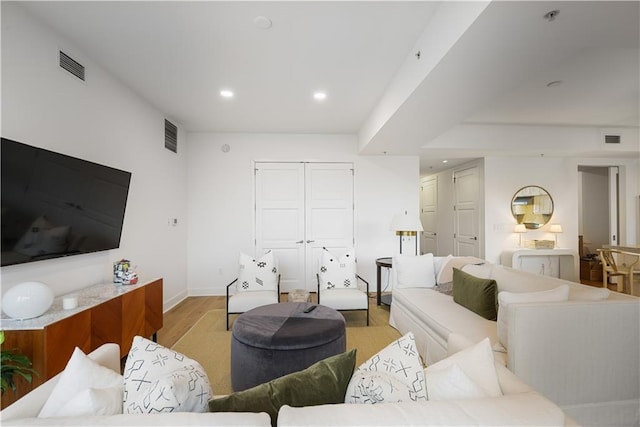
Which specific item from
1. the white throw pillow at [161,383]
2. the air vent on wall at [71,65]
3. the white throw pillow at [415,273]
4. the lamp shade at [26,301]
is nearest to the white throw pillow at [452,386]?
the white throw pillow at [161,383]

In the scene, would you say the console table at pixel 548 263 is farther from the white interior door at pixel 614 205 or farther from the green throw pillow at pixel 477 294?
the green throw pillow at pixel 477 294

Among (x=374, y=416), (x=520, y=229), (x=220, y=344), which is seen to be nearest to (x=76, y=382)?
(x=374, y=416)

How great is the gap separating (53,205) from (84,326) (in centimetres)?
95

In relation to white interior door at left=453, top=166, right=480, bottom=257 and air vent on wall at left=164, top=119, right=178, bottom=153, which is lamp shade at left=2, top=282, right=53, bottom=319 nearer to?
air vent on wall at left=164, top=119, right=178, bottom=153

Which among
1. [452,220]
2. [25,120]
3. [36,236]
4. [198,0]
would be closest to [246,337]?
[36,236]

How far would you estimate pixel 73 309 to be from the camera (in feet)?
6.79

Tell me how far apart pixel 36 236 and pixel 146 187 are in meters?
1.73

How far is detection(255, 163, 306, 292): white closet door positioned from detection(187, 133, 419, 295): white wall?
0.52 feet

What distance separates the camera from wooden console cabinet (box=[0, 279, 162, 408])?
1729 mm

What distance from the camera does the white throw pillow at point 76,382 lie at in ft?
2.93

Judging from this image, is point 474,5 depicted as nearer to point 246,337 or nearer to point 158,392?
point 158,392

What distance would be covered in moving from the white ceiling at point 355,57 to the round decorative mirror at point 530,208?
1634 millimetres

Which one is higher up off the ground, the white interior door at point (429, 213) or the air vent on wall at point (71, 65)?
the air vent on wall at point (71, 65)

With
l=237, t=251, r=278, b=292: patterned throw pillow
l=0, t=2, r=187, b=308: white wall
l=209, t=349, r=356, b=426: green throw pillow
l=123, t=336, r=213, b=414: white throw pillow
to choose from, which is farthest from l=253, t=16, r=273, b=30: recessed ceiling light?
l=237, t=251, r=278, b=292: patterned throw pillow
